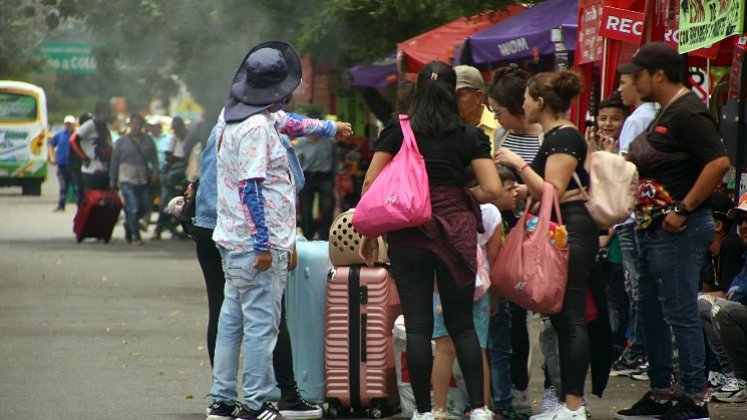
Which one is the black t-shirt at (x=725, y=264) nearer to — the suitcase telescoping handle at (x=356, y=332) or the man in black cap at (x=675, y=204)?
the man in black cap at (x=675, y=204)

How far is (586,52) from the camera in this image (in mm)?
10188

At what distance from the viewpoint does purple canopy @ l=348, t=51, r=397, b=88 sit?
708 inches

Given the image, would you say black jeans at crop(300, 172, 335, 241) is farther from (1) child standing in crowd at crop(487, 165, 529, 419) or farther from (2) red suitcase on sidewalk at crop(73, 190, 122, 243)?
(1) child standing in crowd at crop(487, 165, 529, 419)

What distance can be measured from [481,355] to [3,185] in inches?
1205

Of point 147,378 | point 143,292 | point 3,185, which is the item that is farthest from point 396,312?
point 3,185

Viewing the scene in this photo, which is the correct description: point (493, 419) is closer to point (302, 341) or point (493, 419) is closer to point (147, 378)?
point (302, 341)

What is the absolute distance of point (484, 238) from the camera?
6836 millimetres

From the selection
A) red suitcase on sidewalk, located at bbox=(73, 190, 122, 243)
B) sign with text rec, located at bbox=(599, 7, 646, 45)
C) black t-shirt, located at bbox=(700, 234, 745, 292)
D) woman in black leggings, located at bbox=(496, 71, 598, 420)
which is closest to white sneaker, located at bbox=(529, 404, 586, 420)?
woman in black leggings, located at bbox=(496, 71, 598, 420)

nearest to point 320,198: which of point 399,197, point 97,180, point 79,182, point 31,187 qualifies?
point 97,180

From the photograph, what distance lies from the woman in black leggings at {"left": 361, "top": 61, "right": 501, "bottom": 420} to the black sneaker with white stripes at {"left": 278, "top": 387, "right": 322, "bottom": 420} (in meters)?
0.84

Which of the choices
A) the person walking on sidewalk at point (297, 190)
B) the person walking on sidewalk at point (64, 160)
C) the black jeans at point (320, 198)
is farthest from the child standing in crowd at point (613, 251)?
the person walking on sidewalk at point (64, 160)

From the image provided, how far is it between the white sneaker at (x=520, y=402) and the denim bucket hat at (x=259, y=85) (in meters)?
1.87

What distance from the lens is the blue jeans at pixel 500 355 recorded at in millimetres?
7031

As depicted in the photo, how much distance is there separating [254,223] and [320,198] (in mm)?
12120
